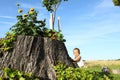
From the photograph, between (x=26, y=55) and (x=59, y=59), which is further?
(x=59, y=59)

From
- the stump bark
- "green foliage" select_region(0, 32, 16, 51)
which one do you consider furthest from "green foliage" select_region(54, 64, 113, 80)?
"green foliage" select_region(0, 32, 16, 51)

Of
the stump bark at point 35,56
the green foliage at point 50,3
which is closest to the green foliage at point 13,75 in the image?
the stump bark at point 35,56

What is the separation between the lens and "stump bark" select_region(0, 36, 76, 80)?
1052 centimetres

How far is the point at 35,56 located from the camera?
35.8 feet

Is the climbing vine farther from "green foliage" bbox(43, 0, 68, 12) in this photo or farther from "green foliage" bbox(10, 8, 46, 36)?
"green foliage" bbox(43, 0, 68, 12)

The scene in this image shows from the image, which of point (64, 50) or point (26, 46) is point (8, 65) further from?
point (64, 50)

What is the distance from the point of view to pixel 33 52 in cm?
1089

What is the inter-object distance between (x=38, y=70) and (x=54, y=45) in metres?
1.04

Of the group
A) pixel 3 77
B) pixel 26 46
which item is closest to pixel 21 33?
pixel 26 46

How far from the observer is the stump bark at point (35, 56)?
34.5 ft

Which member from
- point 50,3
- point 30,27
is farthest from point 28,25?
point 50,3

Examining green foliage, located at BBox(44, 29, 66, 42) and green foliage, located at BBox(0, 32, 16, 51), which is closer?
green foliage, located at BBox(0, 32, 16, 51)

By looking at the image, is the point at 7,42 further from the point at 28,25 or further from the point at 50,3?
the point at 50,3

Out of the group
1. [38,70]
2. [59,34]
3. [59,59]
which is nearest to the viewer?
[38,70]
